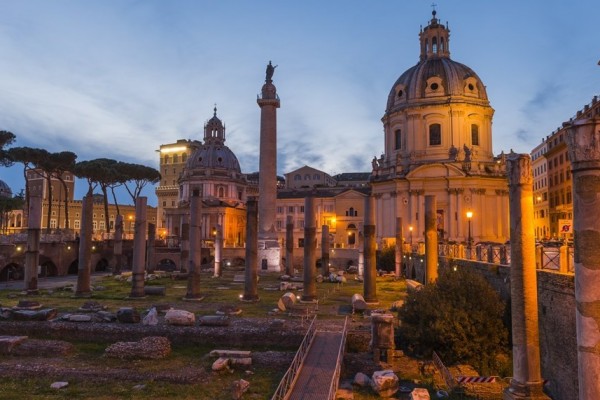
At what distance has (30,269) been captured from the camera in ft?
85.5

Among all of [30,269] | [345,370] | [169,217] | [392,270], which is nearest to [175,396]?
[345,370]

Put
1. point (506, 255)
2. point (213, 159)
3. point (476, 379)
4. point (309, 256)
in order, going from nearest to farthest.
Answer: point (476, 379) < point (506, 255) < point (309, 256) < point (213, 159)

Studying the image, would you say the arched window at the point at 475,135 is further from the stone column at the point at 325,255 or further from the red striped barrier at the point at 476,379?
the red striped barrier at the point at 476,379

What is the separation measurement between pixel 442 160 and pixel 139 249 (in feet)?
117

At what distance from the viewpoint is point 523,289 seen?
9.86 m

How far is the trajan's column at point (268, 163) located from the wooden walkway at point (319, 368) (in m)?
26.9

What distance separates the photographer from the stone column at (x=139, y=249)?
80.0ft

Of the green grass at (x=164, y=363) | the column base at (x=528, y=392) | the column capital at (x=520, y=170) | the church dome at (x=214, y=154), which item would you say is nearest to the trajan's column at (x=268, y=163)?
the green grass at (x=164, y=363)

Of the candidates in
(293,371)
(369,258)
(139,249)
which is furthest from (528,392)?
(139,249)

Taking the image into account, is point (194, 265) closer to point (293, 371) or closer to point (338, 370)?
point (293, 371)

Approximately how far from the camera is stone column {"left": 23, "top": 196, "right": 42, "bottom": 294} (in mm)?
25562

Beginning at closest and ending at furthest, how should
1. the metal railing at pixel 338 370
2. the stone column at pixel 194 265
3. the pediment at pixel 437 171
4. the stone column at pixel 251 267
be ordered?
the metal railing at pixel 338 370
the stone column at pixel 251 267
the stone column at pixel 194 265
the pediment at pixel 437 171

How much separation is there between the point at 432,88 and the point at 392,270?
20.9 metres

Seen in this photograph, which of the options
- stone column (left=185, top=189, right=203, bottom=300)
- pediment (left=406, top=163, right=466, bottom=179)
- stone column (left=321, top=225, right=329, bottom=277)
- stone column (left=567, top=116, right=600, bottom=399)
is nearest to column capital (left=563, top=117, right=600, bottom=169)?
→ stone column (left=567, top=116, right=600, bottom=399)
